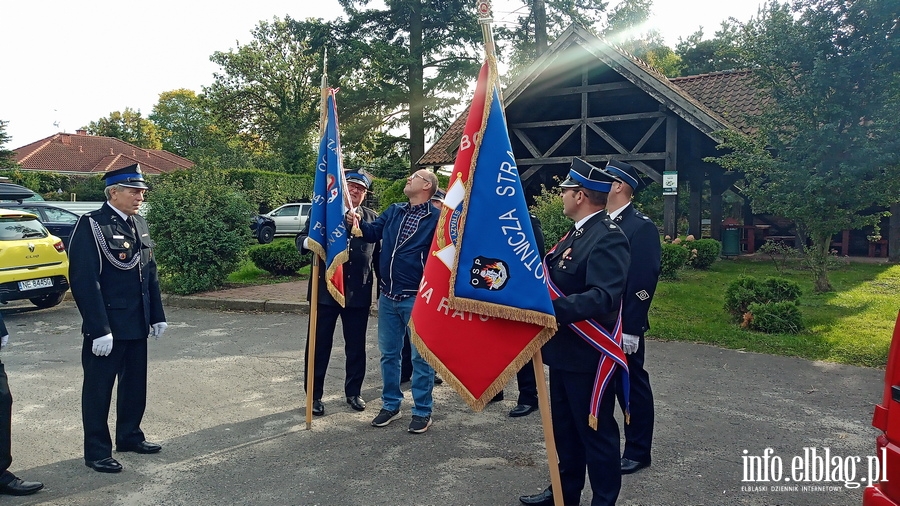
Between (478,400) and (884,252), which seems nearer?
(478,400)

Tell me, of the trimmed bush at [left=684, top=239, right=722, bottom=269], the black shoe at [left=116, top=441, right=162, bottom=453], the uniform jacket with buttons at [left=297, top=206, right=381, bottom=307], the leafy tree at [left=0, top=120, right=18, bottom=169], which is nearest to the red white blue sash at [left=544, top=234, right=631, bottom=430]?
the uniform jacket with buttons at [left=297, top=206, right=381, bottom=307]

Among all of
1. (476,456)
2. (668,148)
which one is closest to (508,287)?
(476,456)

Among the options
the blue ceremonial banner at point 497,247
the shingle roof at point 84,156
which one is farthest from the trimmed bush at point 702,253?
the shingle roof at point 84,156

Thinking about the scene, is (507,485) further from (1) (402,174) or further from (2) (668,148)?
(1) (402,174)

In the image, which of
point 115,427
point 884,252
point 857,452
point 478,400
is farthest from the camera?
point 884,252

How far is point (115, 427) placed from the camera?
Result: 4832 millimetres

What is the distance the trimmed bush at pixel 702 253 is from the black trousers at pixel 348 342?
35.4 feet

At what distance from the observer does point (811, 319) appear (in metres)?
8.55

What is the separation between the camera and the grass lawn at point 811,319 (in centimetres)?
710

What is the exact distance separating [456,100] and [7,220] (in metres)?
18.3

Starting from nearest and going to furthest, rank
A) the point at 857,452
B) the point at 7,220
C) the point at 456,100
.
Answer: the point at 857,452 → the point at 7,220 → the point at 456,100

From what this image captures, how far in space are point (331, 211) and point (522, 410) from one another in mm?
2279

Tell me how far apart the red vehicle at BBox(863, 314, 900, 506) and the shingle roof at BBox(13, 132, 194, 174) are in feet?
150

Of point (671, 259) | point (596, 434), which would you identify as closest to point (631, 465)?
point (596, 434)
